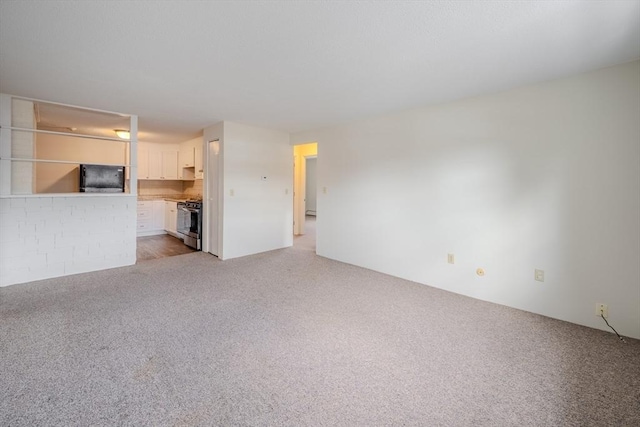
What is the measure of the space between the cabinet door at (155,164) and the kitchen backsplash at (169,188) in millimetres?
552

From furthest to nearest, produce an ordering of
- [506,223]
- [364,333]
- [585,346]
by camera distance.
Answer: [506,223]
[364,333]
[585,346]

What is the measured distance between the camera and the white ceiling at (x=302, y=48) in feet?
5.59

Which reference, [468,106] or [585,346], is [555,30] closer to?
[468,106]

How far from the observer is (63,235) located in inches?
150

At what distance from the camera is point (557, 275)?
2.71 metres

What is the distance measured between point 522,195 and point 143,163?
24.4 ft

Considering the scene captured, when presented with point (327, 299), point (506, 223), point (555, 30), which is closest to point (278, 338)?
point (327, 299)

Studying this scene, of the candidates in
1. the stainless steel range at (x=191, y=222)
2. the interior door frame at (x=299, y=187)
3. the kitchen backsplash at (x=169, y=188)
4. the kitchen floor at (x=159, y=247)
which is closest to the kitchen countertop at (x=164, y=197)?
the kitchen backsplash at (x=169, y=188)

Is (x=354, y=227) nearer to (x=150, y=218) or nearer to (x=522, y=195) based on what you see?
(x=522, y=195)

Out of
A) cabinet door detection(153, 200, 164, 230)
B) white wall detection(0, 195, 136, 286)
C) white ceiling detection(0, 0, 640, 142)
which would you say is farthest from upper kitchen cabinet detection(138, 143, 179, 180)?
white ceiling detection(0, 0, 640, 142)

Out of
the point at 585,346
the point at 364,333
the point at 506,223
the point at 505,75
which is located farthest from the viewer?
the point at 506,223

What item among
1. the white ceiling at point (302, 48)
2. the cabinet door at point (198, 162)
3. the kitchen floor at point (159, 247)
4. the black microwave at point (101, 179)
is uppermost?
the white ceiling at point (302, 48)

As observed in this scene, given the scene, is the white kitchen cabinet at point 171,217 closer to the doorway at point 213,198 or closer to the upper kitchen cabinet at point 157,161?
the upper kitchen cabinet at point 157,161

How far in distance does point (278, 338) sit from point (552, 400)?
1.86 m
